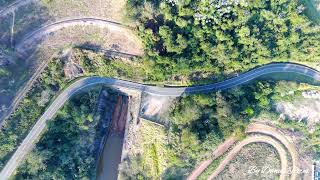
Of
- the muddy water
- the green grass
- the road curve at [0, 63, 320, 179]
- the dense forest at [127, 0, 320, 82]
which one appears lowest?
the green grass

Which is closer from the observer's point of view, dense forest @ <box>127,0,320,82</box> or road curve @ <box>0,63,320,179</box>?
dense forest @ <box>127,0,320,82</box>

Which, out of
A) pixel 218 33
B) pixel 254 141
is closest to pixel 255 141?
pixel 254 141

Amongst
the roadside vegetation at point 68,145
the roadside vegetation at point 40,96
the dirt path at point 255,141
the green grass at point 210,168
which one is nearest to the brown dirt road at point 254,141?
the dirt path at point 255,141

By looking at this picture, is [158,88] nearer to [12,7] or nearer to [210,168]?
[210,168]

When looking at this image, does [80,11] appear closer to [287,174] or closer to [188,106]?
[188,106]

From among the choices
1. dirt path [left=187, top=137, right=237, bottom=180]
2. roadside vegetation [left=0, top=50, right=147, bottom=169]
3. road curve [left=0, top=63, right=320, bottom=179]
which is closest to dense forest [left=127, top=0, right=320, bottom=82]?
road curve [left=0, top=63, right=320, bottom=179]

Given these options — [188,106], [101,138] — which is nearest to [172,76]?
[188,106]

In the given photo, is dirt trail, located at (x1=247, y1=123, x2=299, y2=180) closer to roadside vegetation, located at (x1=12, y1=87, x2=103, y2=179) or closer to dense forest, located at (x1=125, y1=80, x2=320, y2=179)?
dense forest, located at (x1=125, y1=80, x2=320, y2=179)

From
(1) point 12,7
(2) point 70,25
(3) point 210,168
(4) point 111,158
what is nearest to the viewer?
(1) point 12,7
